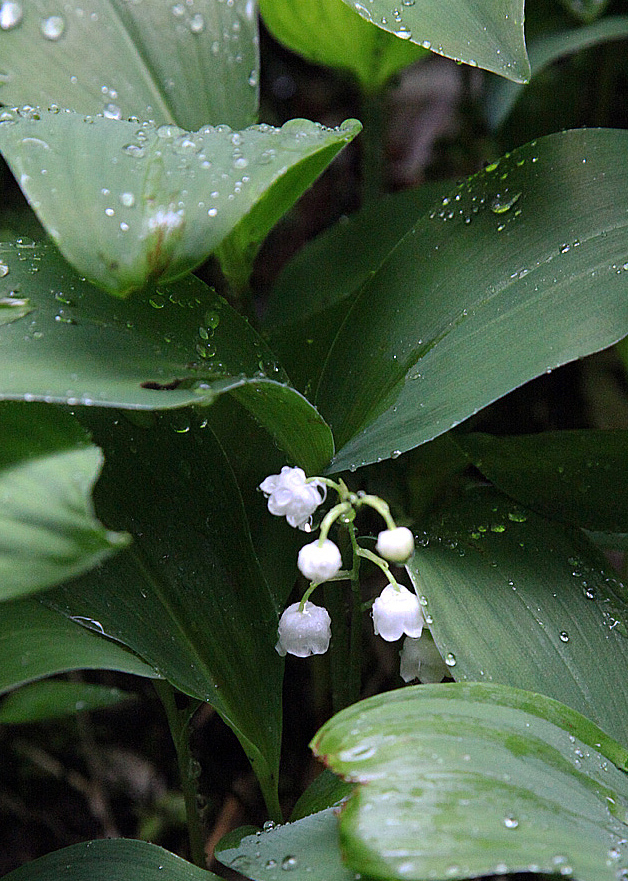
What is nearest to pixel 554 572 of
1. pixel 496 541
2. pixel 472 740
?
pixel 496 541

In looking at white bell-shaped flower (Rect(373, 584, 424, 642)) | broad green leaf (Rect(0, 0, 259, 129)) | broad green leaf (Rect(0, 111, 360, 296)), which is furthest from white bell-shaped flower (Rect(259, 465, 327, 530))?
broad green leaf (Rect(0, 0, 259, 129))

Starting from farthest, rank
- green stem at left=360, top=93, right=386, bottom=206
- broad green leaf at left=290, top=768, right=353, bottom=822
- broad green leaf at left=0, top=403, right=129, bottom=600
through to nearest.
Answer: green stem at left=360, top=93, right=386, bottom=206 → broad green leaf at left=290, top=768, right=353, bottom=822 → broad green leaf at left=0, top=403, right=129, bottom=600

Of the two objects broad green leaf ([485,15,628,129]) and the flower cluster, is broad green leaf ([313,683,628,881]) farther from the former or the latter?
broad green leaf ([485,15,628,129])

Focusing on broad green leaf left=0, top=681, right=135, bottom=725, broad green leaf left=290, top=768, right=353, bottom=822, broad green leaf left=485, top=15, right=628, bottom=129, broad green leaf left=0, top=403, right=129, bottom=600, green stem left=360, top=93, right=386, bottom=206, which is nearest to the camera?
broad green leaf left=0, top=403, right=129, bottom=600

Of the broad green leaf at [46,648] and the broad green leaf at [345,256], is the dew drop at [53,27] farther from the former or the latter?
the broad green leaf at [46,648]

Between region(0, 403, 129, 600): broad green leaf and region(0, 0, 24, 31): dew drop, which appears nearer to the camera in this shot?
region(0, 403, 129, 600): broad green leaf

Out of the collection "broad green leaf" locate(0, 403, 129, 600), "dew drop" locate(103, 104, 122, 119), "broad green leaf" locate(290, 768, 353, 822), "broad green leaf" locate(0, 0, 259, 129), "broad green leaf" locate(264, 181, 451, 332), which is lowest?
"broad green leaf" locate(290, 768, 353, 822)

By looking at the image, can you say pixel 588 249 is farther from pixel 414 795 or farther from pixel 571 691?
pixel 414 795
